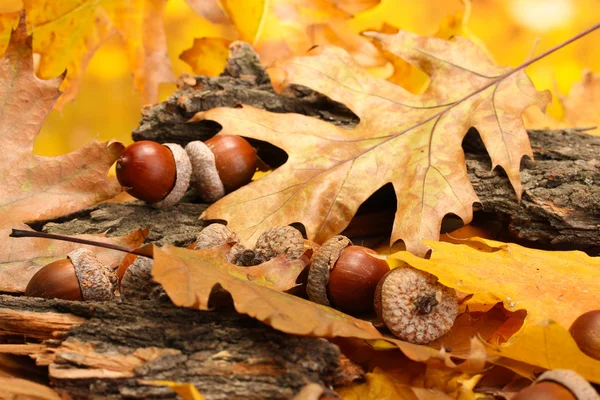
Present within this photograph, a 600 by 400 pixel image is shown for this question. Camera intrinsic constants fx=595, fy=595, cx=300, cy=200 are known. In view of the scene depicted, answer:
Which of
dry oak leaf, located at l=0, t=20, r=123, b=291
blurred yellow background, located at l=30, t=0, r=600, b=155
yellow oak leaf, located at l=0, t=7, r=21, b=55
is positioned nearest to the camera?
dry oak leaf, located at l=0, t=20, r=123, b=291

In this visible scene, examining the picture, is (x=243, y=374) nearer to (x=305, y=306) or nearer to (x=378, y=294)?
(x=305, y=306)

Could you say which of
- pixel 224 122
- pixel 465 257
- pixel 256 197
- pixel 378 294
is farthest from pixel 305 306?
pixel 224 122

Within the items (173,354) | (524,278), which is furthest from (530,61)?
(173,354)

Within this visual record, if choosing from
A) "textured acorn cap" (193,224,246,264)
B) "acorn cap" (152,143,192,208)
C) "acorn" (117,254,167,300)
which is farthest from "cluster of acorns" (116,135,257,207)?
"acorn" (117,254,167,300)

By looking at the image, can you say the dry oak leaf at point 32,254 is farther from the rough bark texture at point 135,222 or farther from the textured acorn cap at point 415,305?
the textured acorn cap at point 415,305

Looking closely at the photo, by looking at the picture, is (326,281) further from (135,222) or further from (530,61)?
(530,61)

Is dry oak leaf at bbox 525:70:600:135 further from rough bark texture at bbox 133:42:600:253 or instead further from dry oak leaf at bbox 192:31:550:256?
dry oak leaf at bbox 192:31:550:256

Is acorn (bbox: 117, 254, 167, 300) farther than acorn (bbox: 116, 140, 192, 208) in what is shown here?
No

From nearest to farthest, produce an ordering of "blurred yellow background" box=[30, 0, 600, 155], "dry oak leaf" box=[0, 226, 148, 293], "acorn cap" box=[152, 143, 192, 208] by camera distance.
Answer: "dry oak leaf" box=[0, 226, 148, 293], "acorn cap" box=[152, 143, 192, 208], "blurred yellow background" box=[30, 0, 600, 155]
